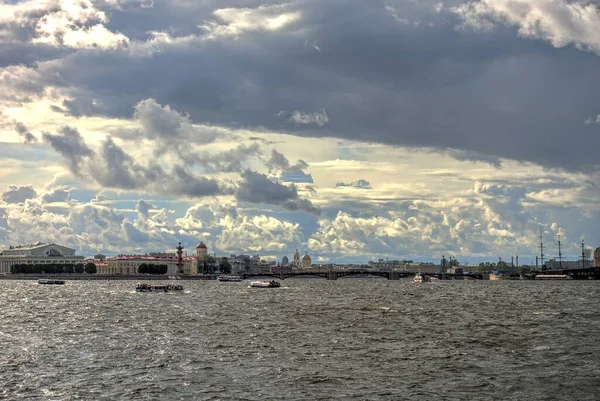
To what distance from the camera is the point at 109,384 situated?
4694 centimetres

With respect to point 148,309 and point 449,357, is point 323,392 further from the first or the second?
point 148,309

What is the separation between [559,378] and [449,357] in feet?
34.2

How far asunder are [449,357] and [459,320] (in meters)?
33.9

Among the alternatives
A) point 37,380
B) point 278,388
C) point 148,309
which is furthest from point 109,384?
point 148,309

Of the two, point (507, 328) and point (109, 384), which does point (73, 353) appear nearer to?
point (109, 384)

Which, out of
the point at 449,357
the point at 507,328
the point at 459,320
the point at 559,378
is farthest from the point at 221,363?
the point at 459,320

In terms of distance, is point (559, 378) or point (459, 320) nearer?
point (559, 378)

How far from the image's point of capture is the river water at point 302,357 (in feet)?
149

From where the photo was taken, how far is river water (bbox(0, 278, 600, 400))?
45531mm

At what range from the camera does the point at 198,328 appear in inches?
3201

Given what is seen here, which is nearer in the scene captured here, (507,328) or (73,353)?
(73,353)

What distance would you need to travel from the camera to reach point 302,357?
58.5 m

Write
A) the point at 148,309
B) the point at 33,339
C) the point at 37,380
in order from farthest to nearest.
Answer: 1. the point at 148,309
2. the point at 33,339
3. the point at 37,380

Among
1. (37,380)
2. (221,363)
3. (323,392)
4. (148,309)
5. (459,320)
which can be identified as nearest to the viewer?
(323,392)
